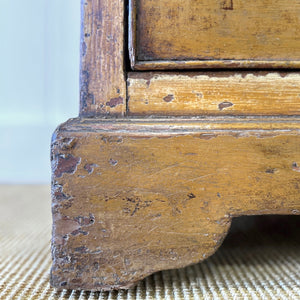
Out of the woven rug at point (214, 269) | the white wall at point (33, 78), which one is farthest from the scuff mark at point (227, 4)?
the white wall at point (33, 78)

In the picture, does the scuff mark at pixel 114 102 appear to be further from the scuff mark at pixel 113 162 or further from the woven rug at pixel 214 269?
the woven rug at pixel 214 269

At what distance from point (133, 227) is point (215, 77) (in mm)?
217

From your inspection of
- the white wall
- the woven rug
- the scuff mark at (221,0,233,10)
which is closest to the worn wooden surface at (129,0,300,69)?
the scuff mark at (221,0,233,10)

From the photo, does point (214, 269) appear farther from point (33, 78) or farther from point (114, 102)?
point (33, 78)

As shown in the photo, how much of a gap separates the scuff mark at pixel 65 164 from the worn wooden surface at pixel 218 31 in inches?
5.7

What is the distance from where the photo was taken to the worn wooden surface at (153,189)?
1.34 feet

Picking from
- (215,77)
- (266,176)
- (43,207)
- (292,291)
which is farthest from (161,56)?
(43,207)

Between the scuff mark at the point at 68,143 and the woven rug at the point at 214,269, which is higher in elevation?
the scuff mark at the point at 68,143

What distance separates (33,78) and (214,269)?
4.00ft

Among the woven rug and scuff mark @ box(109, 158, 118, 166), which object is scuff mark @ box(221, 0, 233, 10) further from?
the woven rug

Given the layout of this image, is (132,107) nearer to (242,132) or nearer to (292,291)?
(242,132)

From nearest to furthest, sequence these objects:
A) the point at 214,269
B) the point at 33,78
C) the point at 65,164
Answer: the point at 65,164, the point at 214,269, the point at 33,78

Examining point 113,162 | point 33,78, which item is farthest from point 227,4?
point 33,78

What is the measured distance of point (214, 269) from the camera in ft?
1.74
